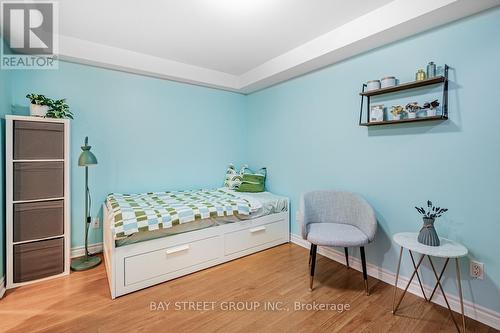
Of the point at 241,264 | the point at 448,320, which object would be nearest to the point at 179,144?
the point at 241,264

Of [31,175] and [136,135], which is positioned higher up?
[136,135]

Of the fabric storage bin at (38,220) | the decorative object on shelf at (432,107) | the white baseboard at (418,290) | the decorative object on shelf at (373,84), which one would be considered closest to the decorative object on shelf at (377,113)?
the decorative object on shelf at (373,84)

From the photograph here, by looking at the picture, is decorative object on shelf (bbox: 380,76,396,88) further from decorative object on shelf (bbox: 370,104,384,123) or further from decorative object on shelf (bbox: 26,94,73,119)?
decorative object on shelf (bbox: 26,94,73,119)

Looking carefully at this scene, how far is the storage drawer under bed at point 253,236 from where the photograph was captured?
258cm

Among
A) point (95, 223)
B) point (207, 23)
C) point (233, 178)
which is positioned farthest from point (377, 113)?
point (95, 223)

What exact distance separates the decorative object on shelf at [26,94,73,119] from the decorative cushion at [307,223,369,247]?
2.67 m

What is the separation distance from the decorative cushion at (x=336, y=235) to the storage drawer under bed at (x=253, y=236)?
2.37 ft

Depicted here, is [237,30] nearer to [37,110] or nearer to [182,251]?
[37,110]

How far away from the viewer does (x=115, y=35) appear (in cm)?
236

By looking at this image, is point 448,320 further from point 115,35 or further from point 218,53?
point 115,35

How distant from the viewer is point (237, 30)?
89.0 inches

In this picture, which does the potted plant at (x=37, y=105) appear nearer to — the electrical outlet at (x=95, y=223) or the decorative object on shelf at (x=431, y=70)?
the electrical outlet at (x=95, y=223)

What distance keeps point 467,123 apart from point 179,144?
10.1 ft

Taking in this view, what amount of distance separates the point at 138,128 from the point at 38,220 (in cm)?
140
